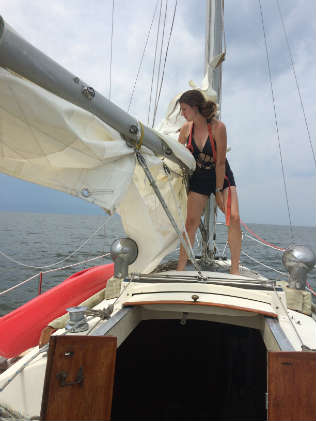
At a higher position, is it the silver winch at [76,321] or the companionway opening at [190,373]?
the silver winch at [76,321]

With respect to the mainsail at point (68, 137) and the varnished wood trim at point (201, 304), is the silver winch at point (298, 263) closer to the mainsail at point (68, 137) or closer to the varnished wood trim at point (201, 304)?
the varnished wood trim at point (201, 304)

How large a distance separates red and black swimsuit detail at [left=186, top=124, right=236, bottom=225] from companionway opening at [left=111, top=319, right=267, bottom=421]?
1293mm

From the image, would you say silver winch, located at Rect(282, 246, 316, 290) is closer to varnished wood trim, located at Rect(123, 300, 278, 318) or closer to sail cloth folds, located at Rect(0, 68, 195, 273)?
varnished wood trim, located at Rect(123, 300, 278, 318)

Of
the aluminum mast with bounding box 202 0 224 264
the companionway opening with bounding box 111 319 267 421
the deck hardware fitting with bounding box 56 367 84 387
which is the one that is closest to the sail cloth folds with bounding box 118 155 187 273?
the companionway opening with bounding box 111 319 267 421

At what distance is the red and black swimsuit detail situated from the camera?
262 centimetres

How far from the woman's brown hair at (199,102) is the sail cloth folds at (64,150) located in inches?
23.3

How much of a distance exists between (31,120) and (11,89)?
0.46 feet

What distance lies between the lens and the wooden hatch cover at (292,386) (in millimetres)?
974

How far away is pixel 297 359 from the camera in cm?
101

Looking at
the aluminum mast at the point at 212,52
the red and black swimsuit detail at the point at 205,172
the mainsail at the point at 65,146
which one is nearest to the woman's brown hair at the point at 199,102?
the red and black swimsuit detail at the point at 205,172

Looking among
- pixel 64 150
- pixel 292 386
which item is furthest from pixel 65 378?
pixel 64 150

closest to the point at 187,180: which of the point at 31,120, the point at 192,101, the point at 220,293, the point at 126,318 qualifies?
the point at 192,101

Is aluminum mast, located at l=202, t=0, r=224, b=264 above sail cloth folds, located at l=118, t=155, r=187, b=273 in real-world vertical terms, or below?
above

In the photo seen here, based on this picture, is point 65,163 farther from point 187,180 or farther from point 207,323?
point 207,323
